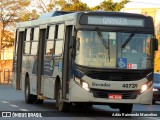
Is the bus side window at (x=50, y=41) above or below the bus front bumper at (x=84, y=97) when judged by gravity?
above

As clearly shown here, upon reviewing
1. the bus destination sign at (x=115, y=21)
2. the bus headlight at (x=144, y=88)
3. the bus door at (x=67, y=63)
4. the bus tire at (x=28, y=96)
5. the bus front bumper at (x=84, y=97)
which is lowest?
the bus tire at (x=28, y=96)

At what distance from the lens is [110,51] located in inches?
738

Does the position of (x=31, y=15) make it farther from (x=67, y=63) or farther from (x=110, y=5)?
(x=67, y=63)

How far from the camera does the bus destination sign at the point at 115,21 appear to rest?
18.9 m

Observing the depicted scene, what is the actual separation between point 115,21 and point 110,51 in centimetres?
91

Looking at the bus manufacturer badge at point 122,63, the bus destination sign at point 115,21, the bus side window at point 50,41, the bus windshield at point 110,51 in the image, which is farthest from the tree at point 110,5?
the bus manufacturer badge at point 122,63

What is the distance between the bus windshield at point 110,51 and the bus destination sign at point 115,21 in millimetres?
273

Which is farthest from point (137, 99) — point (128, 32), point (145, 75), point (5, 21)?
point (5, 21)

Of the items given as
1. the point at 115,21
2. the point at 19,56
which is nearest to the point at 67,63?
the point at 115,21

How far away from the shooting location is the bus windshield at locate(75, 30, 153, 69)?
1867cm

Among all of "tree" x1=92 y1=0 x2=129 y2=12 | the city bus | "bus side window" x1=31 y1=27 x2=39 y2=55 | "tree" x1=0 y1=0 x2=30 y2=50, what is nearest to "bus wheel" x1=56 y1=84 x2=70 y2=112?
the city bus

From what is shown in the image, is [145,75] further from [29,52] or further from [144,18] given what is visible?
[29,52]

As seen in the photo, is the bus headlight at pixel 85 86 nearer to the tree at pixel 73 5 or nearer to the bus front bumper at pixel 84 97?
the bus front bumper at pixel 84 97

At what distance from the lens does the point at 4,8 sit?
77750mm
